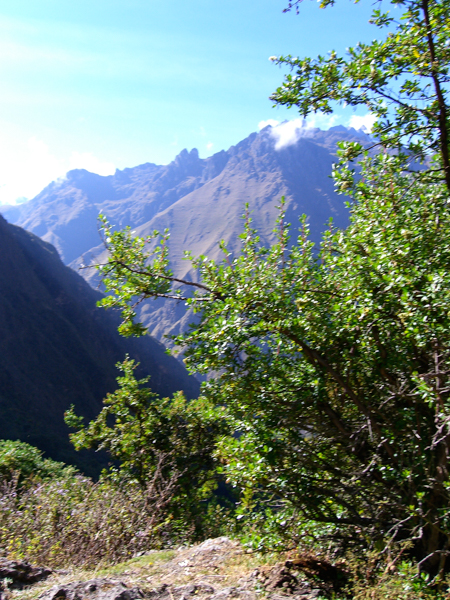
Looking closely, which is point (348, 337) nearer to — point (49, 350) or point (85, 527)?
point (85, 527)

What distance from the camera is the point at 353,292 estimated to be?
326cm

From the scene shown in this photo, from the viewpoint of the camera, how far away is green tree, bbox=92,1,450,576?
10.7ft

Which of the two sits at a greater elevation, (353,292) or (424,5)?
(424,5)

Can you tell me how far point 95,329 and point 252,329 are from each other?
205 feet

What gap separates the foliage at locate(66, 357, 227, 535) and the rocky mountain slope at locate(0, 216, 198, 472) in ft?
93.0

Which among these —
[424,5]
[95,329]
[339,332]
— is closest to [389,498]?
[339,332]

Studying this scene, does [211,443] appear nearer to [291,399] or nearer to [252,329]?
[291,399]

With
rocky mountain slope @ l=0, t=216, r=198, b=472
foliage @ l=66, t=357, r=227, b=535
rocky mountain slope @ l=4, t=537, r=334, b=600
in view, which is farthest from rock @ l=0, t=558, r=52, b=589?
rocky mountain slope @ l=0, t=216, r=198, b=472

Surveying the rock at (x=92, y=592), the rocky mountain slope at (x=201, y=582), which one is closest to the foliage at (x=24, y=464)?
the rocky mountain slope at (x=201, y=582)

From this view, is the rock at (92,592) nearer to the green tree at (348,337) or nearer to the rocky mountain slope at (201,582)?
the rocky mountain slope at (201,582)

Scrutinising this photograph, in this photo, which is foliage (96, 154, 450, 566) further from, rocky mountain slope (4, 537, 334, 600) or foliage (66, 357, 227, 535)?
foliage (66, 357, 227, 535)

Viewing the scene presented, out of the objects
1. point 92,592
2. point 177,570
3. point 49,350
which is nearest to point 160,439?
point 177,570

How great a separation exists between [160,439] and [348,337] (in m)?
5.43

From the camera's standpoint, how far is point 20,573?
3473 mm
